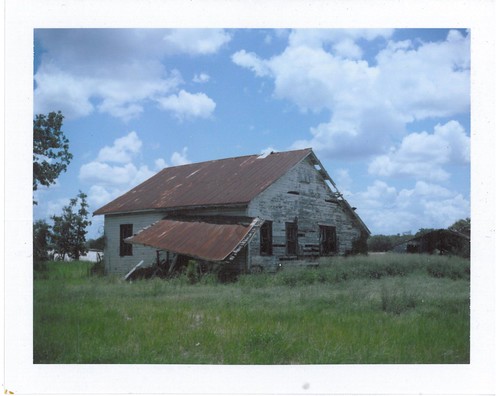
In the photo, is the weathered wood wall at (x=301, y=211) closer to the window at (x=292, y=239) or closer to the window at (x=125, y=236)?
the window at (x=292, y=239)

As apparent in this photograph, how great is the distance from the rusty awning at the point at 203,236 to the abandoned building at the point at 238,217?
0.11 ft

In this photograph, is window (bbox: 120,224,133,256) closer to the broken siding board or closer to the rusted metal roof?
→ the broken siding board

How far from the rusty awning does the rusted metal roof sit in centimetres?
70

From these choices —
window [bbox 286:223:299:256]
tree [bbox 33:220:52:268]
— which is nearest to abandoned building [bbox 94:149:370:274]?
window [bbox 286:223:299:256]

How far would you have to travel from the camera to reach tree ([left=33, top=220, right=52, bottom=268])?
994 centimetres

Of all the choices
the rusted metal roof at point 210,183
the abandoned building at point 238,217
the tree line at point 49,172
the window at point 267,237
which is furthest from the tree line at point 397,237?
the tree line at point 49,172

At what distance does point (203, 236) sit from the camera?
16125 mm

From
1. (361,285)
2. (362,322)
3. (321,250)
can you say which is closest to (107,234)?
(321,250)

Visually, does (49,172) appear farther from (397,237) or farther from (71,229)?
(397,237)

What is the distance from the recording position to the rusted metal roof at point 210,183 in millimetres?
17516

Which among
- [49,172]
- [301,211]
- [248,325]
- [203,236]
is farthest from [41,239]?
[301,211]

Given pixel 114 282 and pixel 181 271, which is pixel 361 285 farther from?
pixel 114 282
